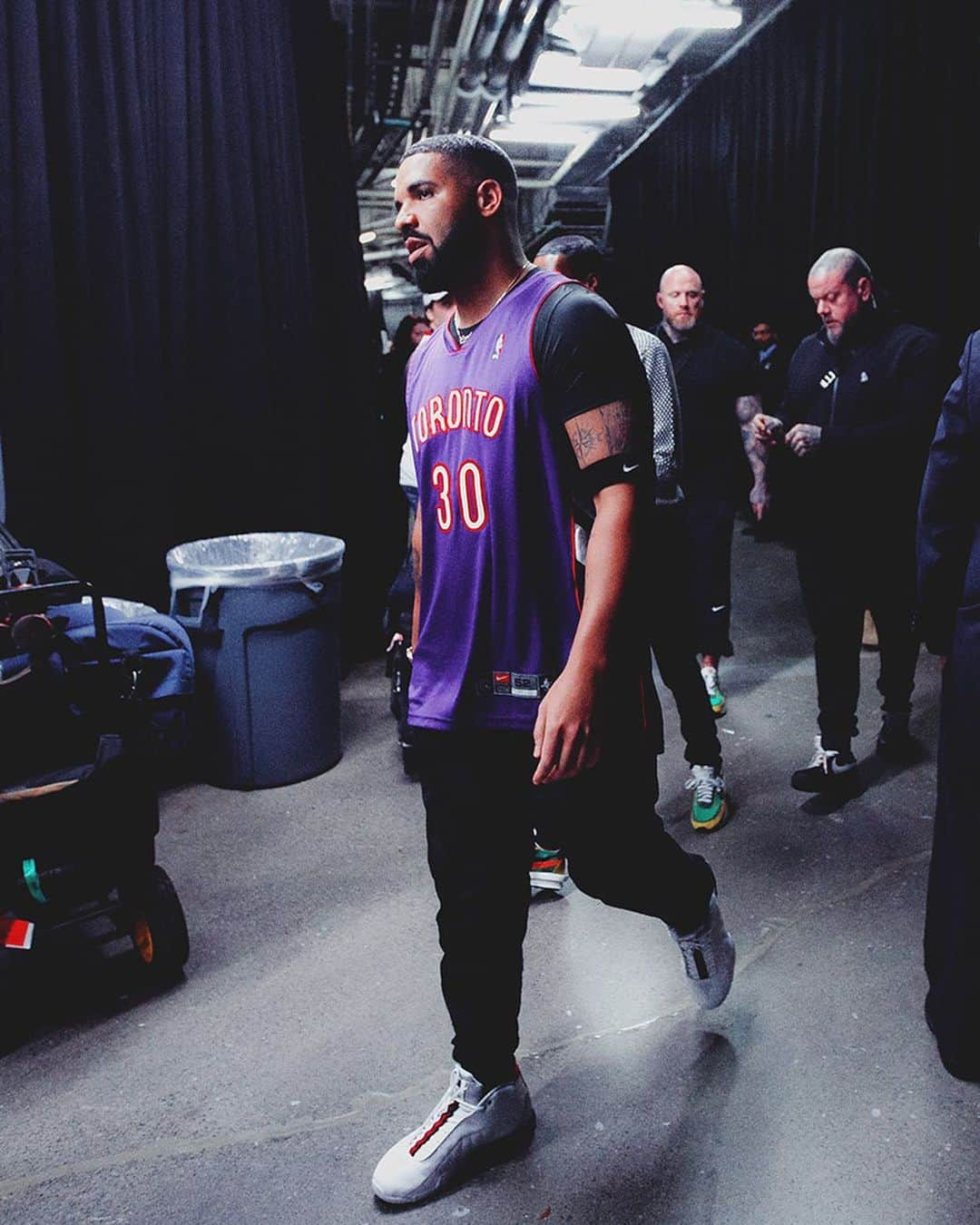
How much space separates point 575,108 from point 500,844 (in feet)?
26.2

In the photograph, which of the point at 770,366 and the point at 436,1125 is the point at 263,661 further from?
the point at 770,366

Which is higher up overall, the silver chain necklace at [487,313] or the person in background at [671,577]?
the silver chain necklace at [487,313]

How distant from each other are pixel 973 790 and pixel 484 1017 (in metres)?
0.96

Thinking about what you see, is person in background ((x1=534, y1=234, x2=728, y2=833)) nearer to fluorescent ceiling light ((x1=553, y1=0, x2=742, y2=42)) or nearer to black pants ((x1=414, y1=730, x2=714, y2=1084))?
black pants ((x1=414, y1=730, x2=714, y2=1084))

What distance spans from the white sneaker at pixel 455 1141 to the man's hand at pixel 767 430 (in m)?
2.28

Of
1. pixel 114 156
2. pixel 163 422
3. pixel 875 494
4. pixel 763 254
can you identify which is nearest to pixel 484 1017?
pixel 875 494

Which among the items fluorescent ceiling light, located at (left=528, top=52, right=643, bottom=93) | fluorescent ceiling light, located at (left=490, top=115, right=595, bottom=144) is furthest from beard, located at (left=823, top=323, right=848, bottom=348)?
fluorescent ceiling light, located at (left=490, top=115, right=595, bottom=144)

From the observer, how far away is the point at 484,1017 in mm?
1675

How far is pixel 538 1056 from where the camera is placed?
80.4 inches

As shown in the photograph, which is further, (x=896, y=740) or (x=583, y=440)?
(x=896, y=740)

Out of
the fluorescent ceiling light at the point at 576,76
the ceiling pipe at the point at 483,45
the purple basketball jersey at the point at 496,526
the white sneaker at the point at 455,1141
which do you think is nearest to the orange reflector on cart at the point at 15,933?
the white sneaker at the point at 455,1141

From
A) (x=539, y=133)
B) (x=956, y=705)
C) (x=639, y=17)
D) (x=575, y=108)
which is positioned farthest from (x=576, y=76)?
(x=956, y=705)

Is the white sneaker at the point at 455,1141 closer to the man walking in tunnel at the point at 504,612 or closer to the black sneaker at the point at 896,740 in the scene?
the man walking in tunnel at the point at 504,612

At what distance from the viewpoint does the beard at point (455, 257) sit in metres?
1.55
